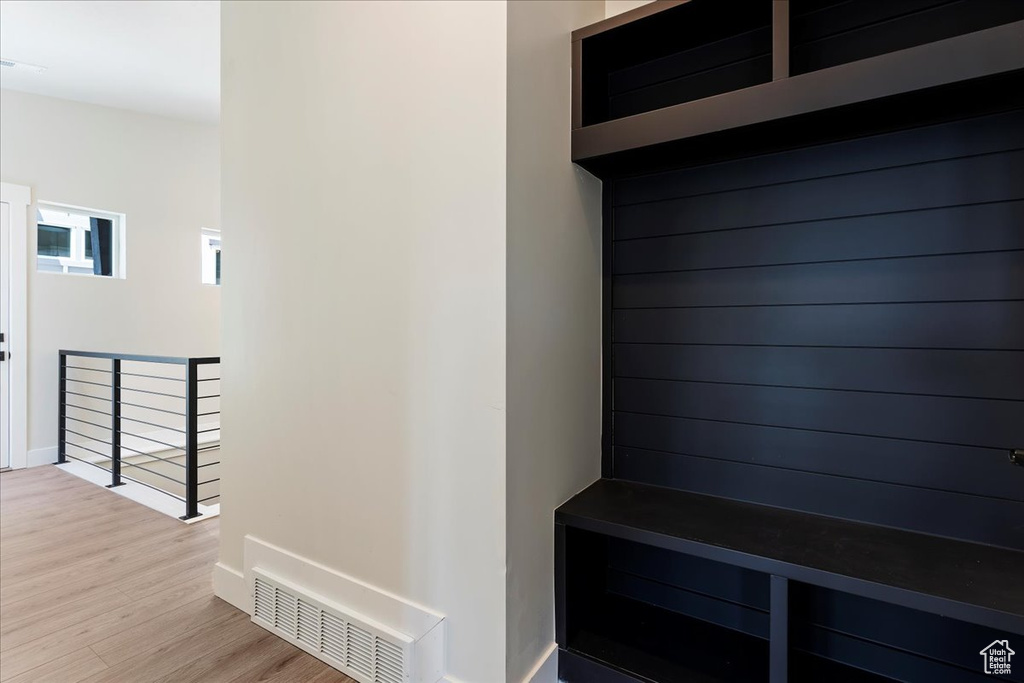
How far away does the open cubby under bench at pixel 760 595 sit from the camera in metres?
1.13

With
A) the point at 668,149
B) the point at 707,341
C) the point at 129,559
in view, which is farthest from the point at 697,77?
the point at 129,559

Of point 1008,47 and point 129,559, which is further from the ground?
point 1008,47

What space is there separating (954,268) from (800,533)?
33.1 inches

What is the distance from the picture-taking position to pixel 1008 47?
1.05 m

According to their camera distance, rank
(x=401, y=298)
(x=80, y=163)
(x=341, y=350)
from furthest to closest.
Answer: (x=80, y=163) < (x=341, y=350) < (x=401, y=298)

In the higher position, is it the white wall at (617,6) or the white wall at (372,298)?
the white wall at (617,6)

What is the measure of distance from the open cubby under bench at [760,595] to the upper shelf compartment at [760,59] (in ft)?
3.70

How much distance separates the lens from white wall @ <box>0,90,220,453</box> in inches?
151

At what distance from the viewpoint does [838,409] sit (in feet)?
4.81

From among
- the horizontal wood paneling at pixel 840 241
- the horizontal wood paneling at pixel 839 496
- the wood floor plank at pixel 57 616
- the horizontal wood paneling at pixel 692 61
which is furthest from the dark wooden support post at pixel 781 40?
the wood floor plank at pixel 57 616

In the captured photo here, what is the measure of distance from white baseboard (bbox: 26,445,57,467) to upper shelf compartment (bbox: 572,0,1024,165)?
4874mm

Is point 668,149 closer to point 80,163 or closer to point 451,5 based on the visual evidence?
Result: point 451,5

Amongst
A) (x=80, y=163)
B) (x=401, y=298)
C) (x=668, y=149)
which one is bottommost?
(x=401, y=298)

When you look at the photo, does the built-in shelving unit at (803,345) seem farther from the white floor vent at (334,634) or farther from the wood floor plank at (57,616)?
the wood floor plank at (57,616)
